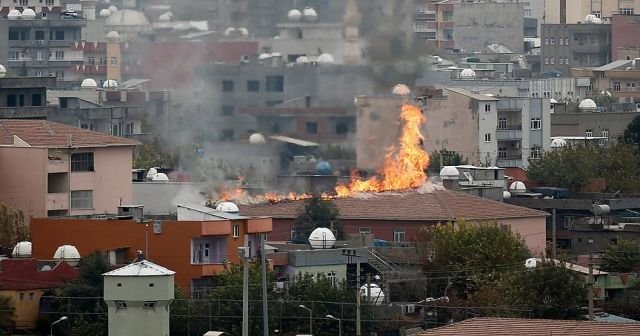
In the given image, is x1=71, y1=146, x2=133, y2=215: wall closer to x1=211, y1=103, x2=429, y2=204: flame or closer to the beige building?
x1=211, y1=103, x2=429, y2=204: flame

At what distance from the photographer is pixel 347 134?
85000mm

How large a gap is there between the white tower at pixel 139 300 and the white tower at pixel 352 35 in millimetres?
27292

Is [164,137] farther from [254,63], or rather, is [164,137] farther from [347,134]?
[347,134]

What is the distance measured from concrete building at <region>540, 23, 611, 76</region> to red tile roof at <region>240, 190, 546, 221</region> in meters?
71.2

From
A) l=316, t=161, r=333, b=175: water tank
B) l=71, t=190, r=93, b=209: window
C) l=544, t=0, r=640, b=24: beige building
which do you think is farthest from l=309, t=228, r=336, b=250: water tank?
l=544, t=0, r=640, b=24: beige building

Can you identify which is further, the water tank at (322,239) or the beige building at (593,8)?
the beige building at (593,8)

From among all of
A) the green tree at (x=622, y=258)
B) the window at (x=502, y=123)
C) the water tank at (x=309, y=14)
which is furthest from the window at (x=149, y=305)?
the window at (x=502, y=123)

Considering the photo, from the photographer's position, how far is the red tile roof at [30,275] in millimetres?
66438

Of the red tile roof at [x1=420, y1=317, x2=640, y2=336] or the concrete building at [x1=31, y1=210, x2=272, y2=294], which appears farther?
the concrete building at [x1=31, y1=210, x2=272, y2=294]

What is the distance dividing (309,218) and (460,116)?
27.6m

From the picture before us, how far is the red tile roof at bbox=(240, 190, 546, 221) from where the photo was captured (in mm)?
82438

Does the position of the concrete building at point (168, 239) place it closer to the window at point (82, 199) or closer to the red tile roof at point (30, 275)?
the red tile roof at point (30, 275)

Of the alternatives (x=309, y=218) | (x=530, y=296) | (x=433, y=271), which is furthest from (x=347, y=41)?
(x=530, y=296)

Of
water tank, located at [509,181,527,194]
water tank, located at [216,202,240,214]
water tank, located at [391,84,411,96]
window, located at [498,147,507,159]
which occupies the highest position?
water tank, located at [391,84,411,96]
